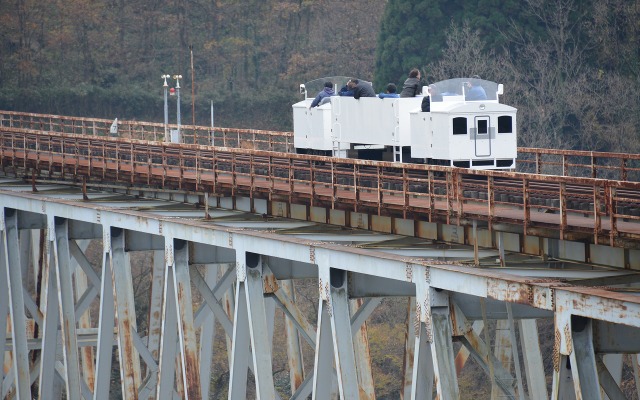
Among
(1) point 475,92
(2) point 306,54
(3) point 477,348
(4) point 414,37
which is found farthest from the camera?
(2) point 306,54

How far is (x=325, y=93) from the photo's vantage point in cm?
3878

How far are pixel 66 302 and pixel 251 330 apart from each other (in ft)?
28.1

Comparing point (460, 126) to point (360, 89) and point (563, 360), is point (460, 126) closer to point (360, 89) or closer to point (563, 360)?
point (360, 89)

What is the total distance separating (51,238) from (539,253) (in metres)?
14.4

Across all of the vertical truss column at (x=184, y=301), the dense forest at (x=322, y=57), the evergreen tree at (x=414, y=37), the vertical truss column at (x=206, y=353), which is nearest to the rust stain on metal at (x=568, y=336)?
the vertical truss column at (x=184, y=301)

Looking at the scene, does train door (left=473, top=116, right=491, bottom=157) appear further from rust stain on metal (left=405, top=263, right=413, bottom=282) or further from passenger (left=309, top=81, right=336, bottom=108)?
rust stain on metal (left=405, top=263, right=413, bottom=282)

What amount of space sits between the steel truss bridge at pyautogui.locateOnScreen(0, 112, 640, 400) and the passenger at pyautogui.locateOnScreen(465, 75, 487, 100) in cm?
162

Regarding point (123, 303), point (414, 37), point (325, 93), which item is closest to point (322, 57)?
point (414, 37)

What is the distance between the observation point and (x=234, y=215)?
32.1m

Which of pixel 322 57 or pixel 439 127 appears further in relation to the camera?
pixel 322 57

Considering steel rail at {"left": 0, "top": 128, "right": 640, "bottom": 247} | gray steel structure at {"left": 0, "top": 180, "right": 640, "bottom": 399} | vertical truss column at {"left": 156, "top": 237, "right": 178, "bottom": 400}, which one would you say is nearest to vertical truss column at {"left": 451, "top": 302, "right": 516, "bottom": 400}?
gray steel structure at {"left": 0, "top": 180, "right": 640, "bottom": 399}

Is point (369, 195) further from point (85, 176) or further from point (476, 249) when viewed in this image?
point (85, 176)

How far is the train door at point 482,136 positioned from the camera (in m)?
31.3

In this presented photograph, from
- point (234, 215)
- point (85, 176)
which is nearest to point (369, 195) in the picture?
point (234, 215)
